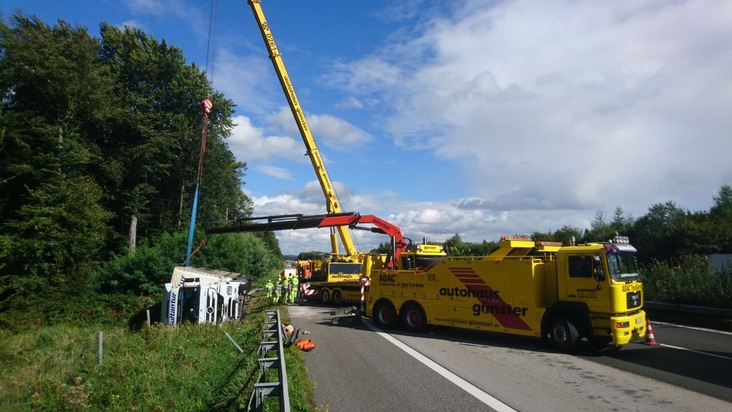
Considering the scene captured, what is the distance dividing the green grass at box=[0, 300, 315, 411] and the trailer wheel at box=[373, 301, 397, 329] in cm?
390

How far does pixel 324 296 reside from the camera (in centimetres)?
2375

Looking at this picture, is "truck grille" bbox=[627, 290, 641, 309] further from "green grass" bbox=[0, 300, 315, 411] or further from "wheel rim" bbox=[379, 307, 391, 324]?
"green grass" bbox=[0, 300, 315, 411]

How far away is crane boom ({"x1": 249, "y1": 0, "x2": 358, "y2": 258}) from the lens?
2593 centimetres

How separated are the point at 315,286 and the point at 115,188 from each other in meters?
20.4

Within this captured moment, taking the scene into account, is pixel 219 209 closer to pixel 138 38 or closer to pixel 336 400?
pixel 138 38

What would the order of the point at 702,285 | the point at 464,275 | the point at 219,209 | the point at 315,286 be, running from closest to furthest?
the point at 464,275 → the point at 702,285 → the point at 315,286 → the point at 219,209

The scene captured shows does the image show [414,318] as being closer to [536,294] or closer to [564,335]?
[536,294]

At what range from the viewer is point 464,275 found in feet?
41.1

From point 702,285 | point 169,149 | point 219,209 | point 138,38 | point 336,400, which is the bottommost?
point 336,400

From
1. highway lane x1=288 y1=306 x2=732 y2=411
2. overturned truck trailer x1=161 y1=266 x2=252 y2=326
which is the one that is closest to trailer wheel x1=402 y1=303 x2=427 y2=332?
highway lane x1=288 y1=306 x2=732 y2=411

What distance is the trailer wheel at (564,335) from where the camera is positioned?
10086 millimetres

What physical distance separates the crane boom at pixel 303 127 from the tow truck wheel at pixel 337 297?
272cm

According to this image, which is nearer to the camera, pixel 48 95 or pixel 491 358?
pixel 491 358

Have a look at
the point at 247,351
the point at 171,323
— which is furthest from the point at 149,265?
the point at 247,351
